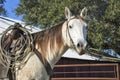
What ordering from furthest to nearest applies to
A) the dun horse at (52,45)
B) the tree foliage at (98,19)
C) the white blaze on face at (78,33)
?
the tree foliage at (98,19) < the dun horse at (52,45) < the white blaze on face at (78,33)

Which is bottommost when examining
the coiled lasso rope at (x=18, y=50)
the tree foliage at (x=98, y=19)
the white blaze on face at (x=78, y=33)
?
the tree foliage at (x=98, y=19)

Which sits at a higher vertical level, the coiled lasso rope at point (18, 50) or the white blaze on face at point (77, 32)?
the white blaze on face at point (77, 32)

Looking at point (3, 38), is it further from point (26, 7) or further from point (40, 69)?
point (26, 7)

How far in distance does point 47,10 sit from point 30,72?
586 inches

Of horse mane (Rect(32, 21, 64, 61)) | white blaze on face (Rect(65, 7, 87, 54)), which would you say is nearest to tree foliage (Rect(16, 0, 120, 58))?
horse mane (Rect(32, 21, 64, 61))

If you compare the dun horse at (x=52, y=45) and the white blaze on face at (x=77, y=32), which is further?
the dun horse at (x=52, y=45)

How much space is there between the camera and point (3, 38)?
4.73m

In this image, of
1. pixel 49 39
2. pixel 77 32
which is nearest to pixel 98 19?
pixel 49 39

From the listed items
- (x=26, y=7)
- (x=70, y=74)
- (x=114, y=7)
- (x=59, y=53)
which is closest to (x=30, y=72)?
(x=59, y=53)

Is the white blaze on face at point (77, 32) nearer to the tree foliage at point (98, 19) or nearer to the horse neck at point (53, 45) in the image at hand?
the horse neck at point (53, 45)

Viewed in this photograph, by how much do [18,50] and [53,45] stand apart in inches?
16.4

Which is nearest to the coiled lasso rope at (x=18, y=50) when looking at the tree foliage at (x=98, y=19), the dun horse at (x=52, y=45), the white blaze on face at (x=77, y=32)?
the dun horse at (x=52, y=45)

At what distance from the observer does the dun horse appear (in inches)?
167

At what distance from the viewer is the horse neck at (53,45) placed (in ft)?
14.6
